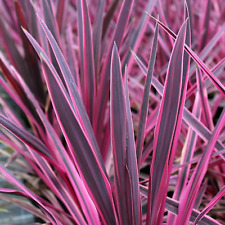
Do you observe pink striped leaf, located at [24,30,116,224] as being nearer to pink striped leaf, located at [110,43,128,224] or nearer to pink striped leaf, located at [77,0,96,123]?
pink striped leaf, located at [110,43,128,224]

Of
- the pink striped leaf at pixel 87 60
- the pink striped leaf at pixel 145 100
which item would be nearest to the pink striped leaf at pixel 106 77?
the pink striped leaf at pixel 87 60

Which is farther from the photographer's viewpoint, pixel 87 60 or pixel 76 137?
pixel 87 60

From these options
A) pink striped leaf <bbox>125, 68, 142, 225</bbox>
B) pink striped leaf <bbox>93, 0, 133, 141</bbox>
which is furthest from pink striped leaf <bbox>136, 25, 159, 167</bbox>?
pink striped leaf <bbox>93, 0, 133, 141</bbox>

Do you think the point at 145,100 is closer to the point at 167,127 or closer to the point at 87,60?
the point at 167,127

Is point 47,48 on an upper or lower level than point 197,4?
lower

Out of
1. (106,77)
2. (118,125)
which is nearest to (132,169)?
(118,125)

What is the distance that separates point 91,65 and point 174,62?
0.25 meters

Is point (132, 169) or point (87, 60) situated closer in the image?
point (132, 169)

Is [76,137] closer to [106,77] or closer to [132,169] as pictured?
[132,169]

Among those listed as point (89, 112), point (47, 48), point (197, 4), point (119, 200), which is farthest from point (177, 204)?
point (197, 4)

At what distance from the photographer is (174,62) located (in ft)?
1.31

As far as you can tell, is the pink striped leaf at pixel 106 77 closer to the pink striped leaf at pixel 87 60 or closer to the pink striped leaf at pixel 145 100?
the pink striped leaf at pixel 87 60

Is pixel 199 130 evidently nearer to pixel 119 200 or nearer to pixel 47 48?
pixel 119 200

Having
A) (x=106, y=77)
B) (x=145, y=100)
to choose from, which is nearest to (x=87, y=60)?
(x=106, y=77)
